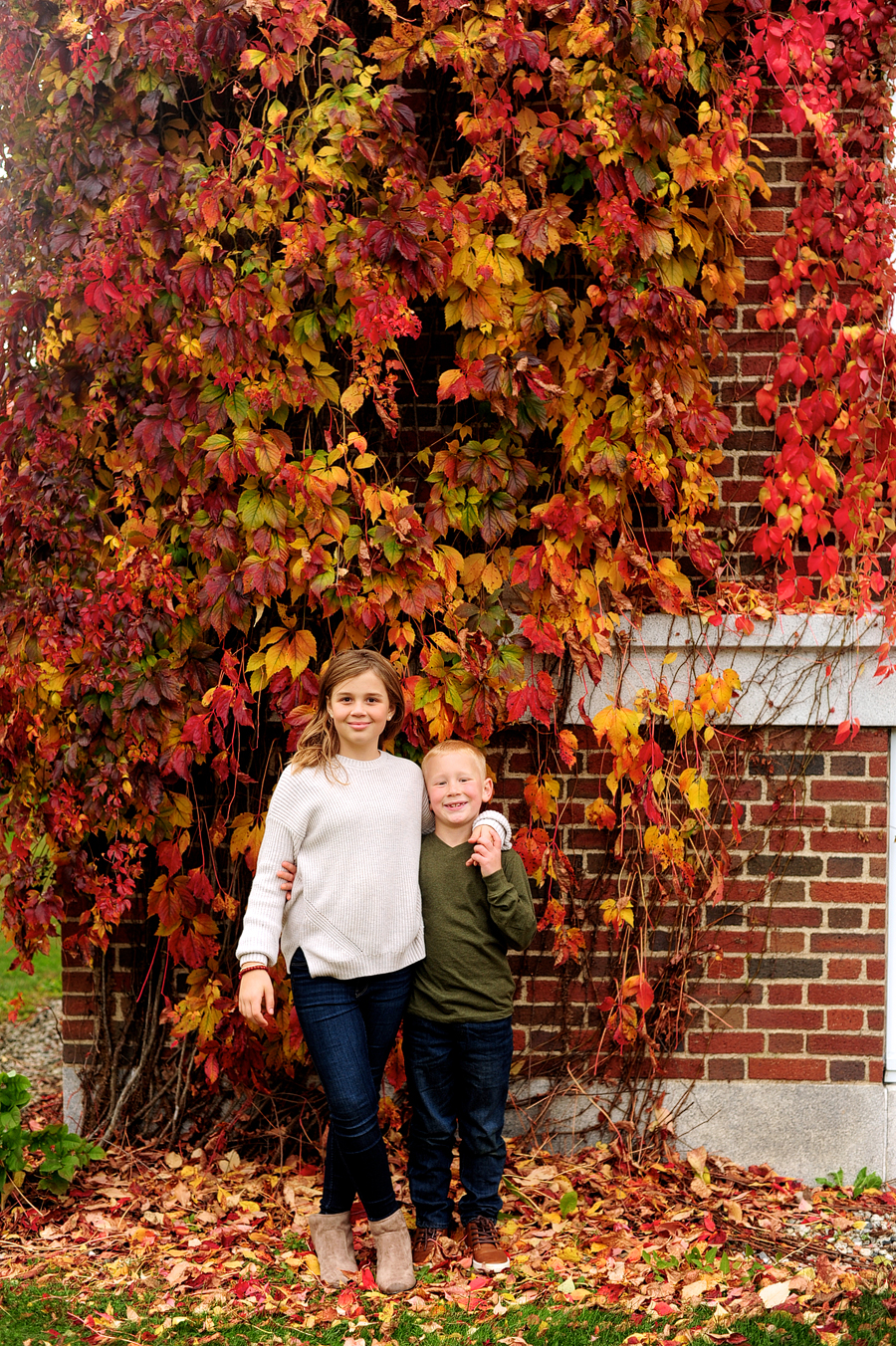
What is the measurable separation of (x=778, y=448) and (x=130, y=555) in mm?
2067

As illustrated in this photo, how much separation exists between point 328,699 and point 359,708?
0.12 m

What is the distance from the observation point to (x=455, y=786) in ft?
10.2

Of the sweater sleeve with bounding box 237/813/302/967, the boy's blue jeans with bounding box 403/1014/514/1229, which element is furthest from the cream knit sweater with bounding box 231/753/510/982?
the boy's blue jeans with bounding box 403/1014/514/1229

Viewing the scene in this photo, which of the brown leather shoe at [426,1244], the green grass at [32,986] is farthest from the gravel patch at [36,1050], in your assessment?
the brown leather shoe at [426,1244]

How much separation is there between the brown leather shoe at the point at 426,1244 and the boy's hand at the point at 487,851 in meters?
0.99

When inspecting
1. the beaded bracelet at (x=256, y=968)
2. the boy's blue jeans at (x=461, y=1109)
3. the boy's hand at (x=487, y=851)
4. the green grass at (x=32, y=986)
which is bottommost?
the green grass at (x=32, y=986)

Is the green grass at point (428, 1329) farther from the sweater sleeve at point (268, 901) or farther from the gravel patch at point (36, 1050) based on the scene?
the gravel patch at point (36, 1050)

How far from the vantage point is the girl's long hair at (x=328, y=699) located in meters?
3.06

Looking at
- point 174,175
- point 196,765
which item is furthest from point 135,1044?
point 174,175

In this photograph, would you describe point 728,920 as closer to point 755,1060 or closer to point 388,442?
point 755,1060

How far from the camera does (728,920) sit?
3764mm

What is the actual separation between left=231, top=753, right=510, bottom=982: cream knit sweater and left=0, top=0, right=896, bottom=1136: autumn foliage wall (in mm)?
404

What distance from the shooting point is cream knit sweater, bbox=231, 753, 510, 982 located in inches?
117

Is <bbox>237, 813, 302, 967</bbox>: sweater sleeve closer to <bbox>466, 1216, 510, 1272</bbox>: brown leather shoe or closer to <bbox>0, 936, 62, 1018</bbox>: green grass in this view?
<bbox>466, 1216, 510, 1272</bbox>: brown leather shoe
